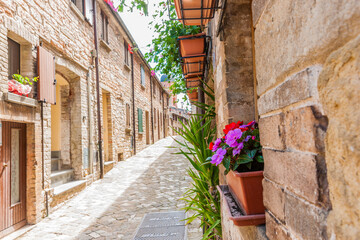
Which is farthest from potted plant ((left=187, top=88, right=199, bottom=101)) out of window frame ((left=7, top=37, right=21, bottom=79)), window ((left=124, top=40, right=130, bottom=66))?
window ((left=124, top=40, right=130, bottom=66))

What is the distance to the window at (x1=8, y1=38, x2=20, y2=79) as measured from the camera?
364 centimetres

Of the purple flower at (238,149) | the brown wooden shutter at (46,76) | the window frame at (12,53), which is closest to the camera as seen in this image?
the purple flower at (238,149)

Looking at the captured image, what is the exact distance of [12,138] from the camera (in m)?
3.59

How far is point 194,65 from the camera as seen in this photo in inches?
141

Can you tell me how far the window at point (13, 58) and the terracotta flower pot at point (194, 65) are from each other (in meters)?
2.54

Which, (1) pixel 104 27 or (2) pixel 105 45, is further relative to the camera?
(1) pixel 104 27

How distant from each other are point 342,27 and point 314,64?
0.11 meters

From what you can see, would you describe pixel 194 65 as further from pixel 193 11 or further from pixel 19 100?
pixel 19 100

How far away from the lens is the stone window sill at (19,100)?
3.20 metres

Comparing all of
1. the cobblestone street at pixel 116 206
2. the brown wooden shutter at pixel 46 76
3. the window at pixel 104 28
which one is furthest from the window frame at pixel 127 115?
the brown wooden shutter at pixel 46 76

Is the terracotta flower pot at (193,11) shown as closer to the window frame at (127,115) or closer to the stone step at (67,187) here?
the stone step at (67,187)

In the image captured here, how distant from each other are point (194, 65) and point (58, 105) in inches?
148

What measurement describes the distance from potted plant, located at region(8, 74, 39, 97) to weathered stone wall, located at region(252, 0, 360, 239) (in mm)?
3583

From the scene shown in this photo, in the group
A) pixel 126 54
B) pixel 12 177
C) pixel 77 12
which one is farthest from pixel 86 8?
pixel 12 177
